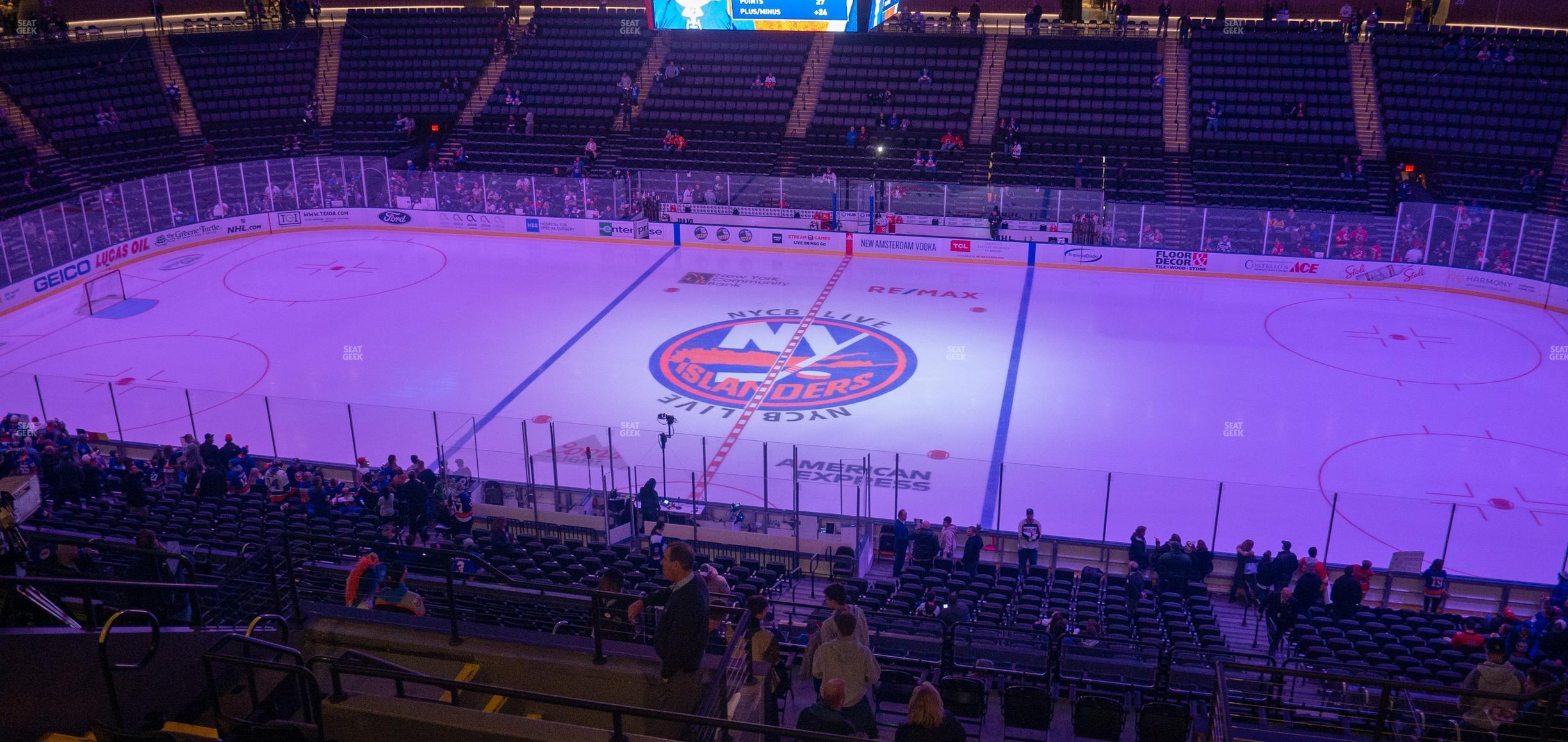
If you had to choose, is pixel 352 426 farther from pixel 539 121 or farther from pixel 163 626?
pixel 539 121

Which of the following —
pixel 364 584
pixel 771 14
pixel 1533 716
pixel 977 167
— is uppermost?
pixel 771 14

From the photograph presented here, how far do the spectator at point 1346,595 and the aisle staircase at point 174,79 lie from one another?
1445 inches

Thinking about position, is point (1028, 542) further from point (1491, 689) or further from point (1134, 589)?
point (1491, 689)

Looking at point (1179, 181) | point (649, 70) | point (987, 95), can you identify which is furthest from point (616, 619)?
point (649, 70)

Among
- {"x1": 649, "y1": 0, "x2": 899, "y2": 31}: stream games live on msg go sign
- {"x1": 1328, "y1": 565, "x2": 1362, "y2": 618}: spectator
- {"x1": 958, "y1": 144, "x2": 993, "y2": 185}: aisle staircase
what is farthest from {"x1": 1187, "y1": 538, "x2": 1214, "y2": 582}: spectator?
{"x1": 649, "y1": 0, "x2": 899, "y2": 31}: stream games live on msg go sign

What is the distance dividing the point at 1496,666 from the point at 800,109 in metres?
30.6

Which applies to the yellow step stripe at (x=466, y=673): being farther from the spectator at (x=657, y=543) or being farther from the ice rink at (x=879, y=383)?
the ice rink at (x=879, y=383)

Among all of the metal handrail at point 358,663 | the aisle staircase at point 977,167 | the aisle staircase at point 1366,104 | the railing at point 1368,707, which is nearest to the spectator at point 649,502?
the railing at point 1368,707

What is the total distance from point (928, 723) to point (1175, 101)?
32.3m

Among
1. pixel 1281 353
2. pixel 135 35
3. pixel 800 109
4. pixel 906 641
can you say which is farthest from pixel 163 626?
pixel 135 35

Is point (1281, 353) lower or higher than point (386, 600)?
lower

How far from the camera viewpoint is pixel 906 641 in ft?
35.5

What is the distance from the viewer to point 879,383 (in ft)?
72.4

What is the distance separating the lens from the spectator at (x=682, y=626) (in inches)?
252
